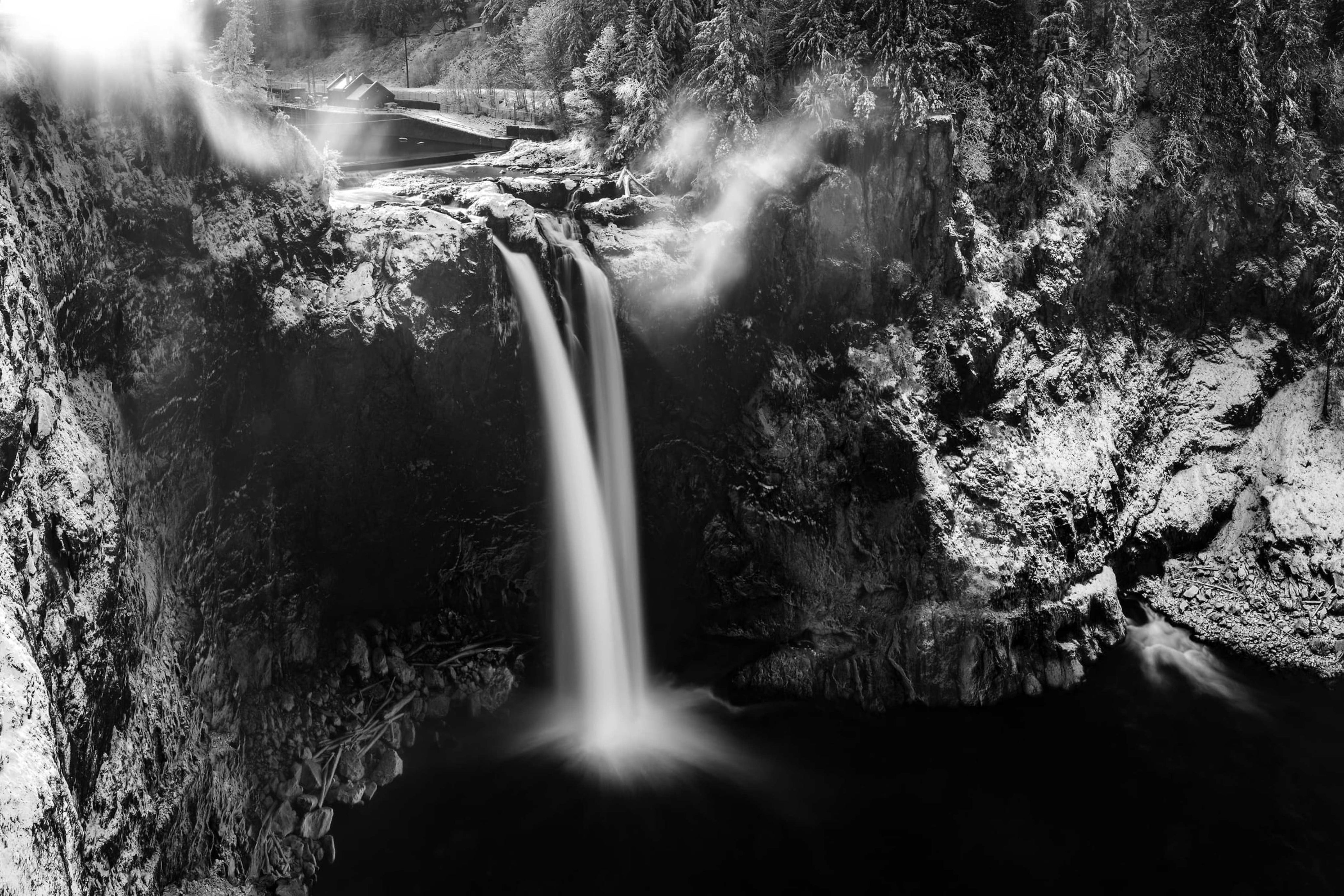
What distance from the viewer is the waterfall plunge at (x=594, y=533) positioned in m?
17.3

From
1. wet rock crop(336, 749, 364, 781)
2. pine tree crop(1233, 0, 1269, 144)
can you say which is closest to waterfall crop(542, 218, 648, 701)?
wet rock crop(336, 749, 364, 781)

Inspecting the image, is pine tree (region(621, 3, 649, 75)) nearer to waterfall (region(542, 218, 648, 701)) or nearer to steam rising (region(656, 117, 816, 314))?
steam rising (region(656, 117, 816, 314))

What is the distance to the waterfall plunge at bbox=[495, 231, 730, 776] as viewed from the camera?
682 inches

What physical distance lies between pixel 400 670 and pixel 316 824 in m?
3.46

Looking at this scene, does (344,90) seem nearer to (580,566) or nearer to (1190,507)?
(580,566)

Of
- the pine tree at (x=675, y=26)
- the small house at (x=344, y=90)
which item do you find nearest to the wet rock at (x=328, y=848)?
the pine tree at (x=675, y=26)

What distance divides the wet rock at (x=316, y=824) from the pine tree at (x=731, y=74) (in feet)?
52.6

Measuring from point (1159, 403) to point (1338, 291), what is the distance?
4792mm

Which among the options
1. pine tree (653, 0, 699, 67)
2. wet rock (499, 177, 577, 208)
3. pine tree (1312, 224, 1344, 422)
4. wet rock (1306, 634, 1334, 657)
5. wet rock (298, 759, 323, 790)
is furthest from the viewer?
pine tree (653, 0, 699, 67)

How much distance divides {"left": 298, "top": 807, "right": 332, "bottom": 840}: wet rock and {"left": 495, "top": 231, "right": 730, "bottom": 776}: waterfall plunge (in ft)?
13.9

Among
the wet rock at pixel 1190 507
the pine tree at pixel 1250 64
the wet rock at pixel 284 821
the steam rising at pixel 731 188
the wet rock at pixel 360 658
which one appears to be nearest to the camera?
the wet rock at pixel 284 821

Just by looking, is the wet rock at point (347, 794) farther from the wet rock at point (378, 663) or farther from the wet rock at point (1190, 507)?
the wet rock at point (1190, 507)

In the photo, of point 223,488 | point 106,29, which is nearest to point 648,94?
point 106,29

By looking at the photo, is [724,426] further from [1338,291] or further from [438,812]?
[1338,291]
